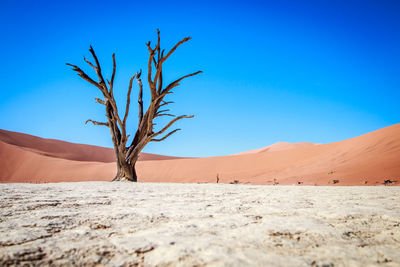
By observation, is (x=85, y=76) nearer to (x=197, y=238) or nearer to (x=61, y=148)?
(x=197, y=238)

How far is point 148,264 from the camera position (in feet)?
2.89

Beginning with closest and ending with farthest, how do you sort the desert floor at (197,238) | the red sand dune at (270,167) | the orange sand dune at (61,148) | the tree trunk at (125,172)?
1. the desert floor at (197,238)
2. the tree trunk at (125,172)
3. the red sand dune at (270,167)
4. the orange sand dune at (61,148)

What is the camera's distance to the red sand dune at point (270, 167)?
30.1 feet

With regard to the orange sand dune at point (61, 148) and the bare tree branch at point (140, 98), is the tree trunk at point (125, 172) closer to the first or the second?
the bare tree branch at point (140, 98)

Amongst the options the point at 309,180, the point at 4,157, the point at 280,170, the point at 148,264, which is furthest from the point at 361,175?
the point at 4,157

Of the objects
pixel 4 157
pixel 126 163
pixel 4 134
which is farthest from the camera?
pixel 4 134

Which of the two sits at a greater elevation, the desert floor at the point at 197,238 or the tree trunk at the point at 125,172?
the tree trunk at the point at 125,172

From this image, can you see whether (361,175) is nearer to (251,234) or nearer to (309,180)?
(309,180)

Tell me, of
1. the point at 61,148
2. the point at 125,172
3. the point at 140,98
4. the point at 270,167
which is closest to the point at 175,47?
the point at 140,98

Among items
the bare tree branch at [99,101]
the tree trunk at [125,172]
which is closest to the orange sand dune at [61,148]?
the bare tree branch at [99,101]

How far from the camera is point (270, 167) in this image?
47.0 feet

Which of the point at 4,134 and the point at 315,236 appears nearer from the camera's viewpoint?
the point at 315,236

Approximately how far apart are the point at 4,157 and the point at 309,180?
70.9 ft

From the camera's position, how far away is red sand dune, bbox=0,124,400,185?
9172mm
